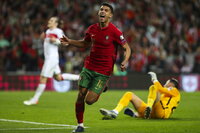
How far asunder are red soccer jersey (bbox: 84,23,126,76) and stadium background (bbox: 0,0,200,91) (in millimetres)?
15640

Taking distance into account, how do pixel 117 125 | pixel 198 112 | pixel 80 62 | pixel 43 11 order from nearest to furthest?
pixel 117 125 → pixel 198 112 → pixel 80 62 → pixel 43 11

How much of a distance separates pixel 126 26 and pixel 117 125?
1857 centimetres

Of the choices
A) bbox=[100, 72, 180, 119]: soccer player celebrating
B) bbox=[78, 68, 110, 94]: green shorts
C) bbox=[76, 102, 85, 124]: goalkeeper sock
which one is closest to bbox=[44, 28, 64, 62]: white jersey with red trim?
bbox=[100, 72, 180, 119]: soccer player celebrating

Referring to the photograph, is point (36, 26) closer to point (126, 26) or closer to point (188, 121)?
point (126, 26)

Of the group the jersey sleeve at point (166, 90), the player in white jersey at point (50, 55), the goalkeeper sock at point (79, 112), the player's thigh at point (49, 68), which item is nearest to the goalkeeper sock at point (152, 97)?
the jersey sleeve at point (166, 90)

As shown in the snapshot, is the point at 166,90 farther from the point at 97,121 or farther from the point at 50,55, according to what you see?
the point at 50,55

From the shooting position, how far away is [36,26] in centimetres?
2839

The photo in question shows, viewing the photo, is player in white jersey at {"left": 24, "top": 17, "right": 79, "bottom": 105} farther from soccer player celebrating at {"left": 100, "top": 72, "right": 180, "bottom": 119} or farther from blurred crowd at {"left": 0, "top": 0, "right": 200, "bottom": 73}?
blurred crowd at {"left": 0, "top": 0, "right": 200, "bottom": 73}

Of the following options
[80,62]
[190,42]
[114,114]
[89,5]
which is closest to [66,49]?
[80,62]

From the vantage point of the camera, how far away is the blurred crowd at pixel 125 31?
88.5 feet

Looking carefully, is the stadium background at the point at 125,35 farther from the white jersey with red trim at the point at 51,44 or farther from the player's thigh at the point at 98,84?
the player's thigh at the point at 98,84

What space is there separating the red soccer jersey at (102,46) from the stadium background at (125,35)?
15640mm

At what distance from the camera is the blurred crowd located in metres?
27.0

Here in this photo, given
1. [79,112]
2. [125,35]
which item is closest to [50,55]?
[79,112]
